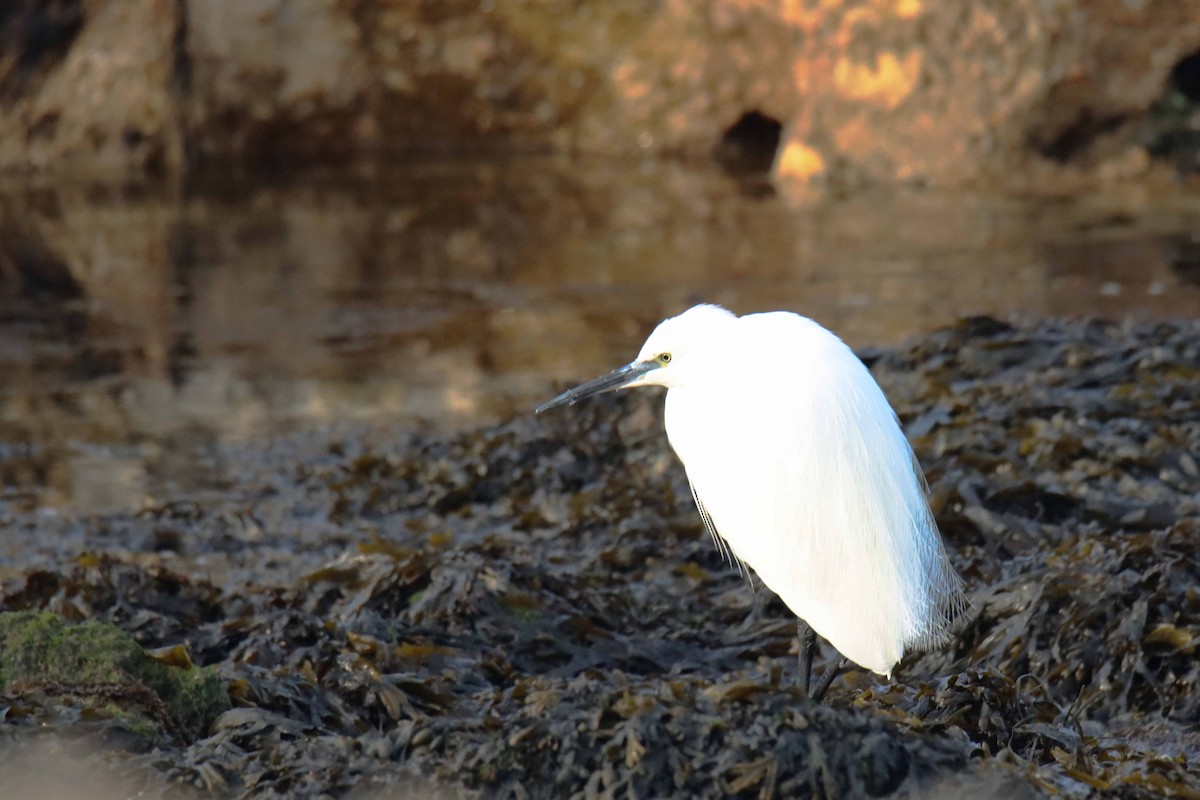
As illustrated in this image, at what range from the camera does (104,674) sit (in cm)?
298

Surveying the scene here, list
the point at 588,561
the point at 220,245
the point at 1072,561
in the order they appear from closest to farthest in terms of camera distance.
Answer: the point at 1072,561
the point at 588,561
the point at 220,245

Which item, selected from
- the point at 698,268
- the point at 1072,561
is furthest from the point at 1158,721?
the point at 698,268

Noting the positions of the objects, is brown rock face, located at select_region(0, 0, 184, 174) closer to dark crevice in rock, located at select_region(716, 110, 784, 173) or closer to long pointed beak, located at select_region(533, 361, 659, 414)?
dark crevice in rock, located at select_region(716, 110, 784, 173)

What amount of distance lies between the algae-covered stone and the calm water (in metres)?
2.61

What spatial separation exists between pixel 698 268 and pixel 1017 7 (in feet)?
11.7

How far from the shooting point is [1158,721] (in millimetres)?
3260

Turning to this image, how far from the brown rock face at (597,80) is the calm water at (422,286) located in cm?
69

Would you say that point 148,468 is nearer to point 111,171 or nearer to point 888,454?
point 888,454

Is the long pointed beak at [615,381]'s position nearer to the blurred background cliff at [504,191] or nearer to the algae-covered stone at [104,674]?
the algae-covered stone at [104,674]

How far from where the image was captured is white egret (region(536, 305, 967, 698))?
3.03 meters

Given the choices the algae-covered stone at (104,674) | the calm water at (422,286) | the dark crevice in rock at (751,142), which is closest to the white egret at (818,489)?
the algae-covered stone at (104,674)

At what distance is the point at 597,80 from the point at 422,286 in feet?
18.2

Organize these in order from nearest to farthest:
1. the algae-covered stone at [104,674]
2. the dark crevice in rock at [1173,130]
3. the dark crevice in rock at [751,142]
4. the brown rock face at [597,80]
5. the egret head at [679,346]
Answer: the algae-covered stone at [104,674]
the egret head at [679,346]
the brown rock face at [597,80]
the dark crevice in rock at [1173,130]
the dark crevice in rock at [751,142]

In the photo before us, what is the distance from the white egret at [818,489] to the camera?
119 inches
